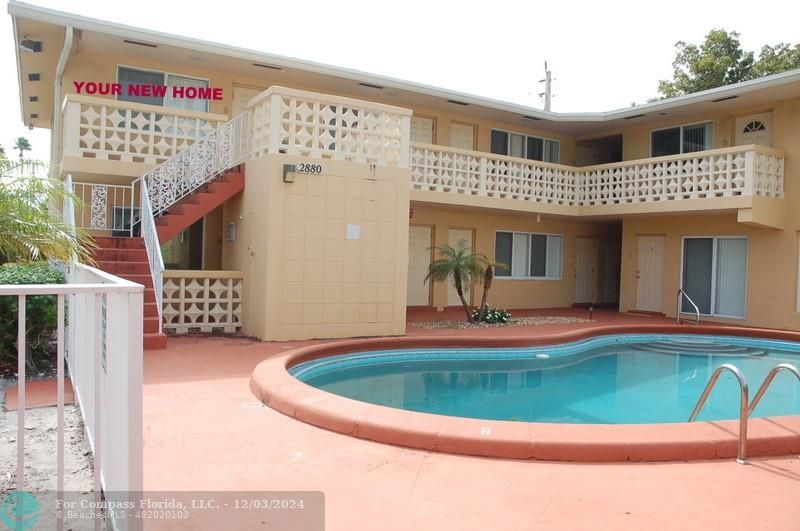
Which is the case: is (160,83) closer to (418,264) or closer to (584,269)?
(418,264)

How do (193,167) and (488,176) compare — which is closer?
(193,167)

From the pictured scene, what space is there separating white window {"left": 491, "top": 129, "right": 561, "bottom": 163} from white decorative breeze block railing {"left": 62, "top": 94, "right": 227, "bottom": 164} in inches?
352

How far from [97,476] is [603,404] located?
6994mm

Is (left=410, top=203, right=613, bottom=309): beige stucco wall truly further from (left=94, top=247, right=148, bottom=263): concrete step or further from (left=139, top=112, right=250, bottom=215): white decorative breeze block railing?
(left=94, top=247, right=148, bottom=263): concrete step

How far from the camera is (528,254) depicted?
62.7ft

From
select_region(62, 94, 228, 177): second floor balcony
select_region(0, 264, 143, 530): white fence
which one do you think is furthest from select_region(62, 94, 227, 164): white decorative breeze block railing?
select_region(0, 264, 143, 530): white fence

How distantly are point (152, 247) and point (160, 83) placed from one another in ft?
17.0

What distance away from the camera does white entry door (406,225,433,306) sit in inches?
671

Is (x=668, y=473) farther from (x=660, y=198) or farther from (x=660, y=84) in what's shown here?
(x=660, y=84)

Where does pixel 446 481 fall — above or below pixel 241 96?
below

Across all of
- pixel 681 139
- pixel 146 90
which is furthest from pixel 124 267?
pixel 681 139

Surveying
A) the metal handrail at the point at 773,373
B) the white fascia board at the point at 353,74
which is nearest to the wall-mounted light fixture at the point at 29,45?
the white fascia board at the point at 353,74

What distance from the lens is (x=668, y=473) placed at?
4559mm

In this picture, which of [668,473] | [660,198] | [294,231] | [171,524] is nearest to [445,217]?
[660,198]
